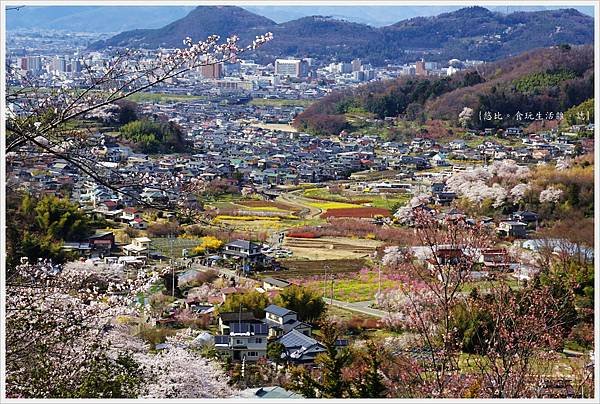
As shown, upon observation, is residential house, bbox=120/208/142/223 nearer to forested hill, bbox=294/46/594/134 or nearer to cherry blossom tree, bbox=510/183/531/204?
cherry blossom tree, bbox=510/183/531/204

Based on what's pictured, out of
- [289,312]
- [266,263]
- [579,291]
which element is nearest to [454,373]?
[289,312]

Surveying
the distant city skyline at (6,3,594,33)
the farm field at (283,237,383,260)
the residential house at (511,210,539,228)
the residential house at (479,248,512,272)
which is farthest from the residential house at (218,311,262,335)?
the distant city skyline at (6,3,594,33)

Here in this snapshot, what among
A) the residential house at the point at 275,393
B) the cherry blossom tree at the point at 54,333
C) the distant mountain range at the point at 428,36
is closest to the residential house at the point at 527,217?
the residential house at the point at 275,393

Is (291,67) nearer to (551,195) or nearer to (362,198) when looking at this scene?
(362,198)

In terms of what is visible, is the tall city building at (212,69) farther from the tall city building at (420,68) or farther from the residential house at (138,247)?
the tall city building at (420,68)

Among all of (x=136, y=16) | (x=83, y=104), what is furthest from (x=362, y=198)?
(x=136, y=16)
